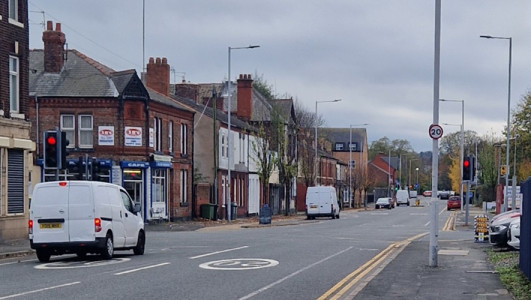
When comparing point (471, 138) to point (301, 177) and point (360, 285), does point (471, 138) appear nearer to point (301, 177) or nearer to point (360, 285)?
point (301, 177)

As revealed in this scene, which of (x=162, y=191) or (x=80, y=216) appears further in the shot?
(x=162, y=191)

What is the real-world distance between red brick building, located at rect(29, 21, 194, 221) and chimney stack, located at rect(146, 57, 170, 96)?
5532 millimetres

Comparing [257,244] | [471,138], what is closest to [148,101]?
[257,244]

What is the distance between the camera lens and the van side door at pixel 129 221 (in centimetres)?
2150

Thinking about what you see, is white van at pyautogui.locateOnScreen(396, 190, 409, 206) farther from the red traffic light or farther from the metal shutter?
the red traffic light

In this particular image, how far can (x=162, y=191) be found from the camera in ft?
156

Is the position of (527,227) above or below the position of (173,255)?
above

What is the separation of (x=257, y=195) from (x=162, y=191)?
1881cm

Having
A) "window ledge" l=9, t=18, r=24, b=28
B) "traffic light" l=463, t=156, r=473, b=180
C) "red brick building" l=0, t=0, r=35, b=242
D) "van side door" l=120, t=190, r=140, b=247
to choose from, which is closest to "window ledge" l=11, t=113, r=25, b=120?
"red brick building" l=0, t=0, r=35, b=242

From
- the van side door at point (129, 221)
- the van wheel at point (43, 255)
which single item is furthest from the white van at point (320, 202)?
the van wheel at point (43, 255)

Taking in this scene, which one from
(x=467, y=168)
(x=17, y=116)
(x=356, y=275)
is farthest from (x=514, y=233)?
(x=17, y=116)

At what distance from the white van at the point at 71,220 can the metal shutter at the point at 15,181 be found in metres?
9.04

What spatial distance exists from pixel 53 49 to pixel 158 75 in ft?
29.5

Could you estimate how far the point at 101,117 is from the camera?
43875mm
